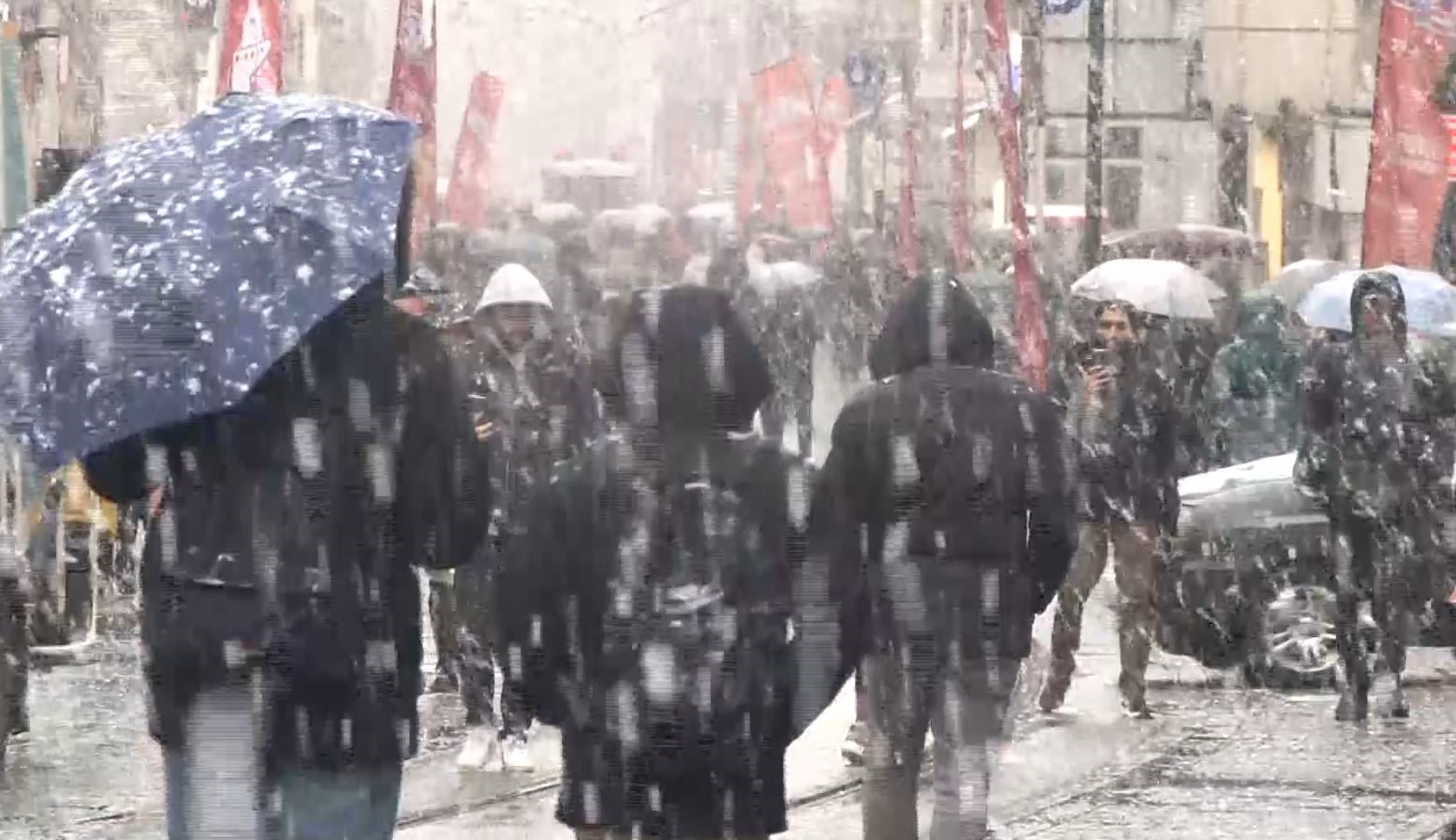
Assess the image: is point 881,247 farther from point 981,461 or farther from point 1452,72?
point 981,461

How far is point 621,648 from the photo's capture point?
4.85m

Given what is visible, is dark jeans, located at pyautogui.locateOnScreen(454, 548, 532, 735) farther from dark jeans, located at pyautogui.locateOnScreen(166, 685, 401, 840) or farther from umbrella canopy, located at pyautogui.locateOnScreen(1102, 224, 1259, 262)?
umbrella canopy, located at pyautogui.locateOnScreen(1102, 224, 1259, 262)

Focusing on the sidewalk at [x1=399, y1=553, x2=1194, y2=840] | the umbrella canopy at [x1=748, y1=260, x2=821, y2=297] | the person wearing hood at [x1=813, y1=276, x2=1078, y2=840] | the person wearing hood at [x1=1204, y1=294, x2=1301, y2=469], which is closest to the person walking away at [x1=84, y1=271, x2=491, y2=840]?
the person wearing hood at [x1=813, y1=276, x2=1078, y2=840]

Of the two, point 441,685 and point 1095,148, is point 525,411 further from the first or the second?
point 1095,148

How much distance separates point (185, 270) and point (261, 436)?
30 cm

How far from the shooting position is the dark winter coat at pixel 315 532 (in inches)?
177

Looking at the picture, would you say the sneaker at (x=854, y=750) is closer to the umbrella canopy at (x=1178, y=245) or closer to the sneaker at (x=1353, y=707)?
the sneaker at (x=1353, y=707)

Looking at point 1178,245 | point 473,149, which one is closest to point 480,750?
point 473,149

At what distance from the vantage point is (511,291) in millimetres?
10250

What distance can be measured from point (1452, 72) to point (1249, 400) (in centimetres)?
563

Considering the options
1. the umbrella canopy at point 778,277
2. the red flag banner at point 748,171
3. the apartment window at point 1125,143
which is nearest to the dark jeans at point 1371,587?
the umbrella canopy at point 778,277

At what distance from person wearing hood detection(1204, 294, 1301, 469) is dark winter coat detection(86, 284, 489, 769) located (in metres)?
11.9

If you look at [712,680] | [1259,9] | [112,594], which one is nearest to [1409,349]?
[712,680]

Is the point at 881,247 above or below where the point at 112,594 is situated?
above
